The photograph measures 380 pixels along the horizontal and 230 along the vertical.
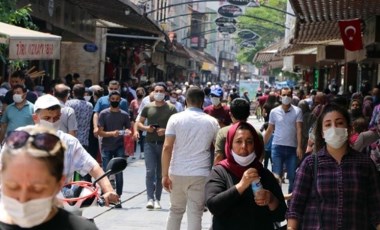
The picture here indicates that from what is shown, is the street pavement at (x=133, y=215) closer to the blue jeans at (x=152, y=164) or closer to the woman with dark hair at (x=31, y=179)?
the blue jeans at (x=152, y=164)

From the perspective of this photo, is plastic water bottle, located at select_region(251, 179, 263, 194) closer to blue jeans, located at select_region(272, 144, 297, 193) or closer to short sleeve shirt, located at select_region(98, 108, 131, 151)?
short sleeve shirt, located at select_region(98, 108, 131, 151)

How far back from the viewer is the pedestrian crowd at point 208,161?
11.2 ft

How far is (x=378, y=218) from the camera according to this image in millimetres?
6227

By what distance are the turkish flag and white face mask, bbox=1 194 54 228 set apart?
1585 centimetres

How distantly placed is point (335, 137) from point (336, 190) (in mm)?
385

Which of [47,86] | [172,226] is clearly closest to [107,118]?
[172,226]

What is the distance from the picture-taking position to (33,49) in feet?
48.2

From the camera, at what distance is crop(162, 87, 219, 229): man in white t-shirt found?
30.6 ft

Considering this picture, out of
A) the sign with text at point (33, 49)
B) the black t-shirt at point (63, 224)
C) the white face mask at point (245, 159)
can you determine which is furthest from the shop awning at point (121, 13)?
the black t-shirt at point (63, 224)

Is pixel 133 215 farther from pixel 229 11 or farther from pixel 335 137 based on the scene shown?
pixel 229 11

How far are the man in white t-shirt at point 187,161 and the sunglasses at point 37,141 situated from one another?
5.82 m

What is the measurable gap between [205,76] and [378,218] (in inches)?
4406

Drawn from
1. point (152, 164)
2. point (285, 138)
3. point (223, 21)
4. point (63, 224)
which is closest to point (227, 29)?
point (223, 21)

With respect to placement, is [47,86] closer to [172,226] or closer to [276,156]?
[276,156]
